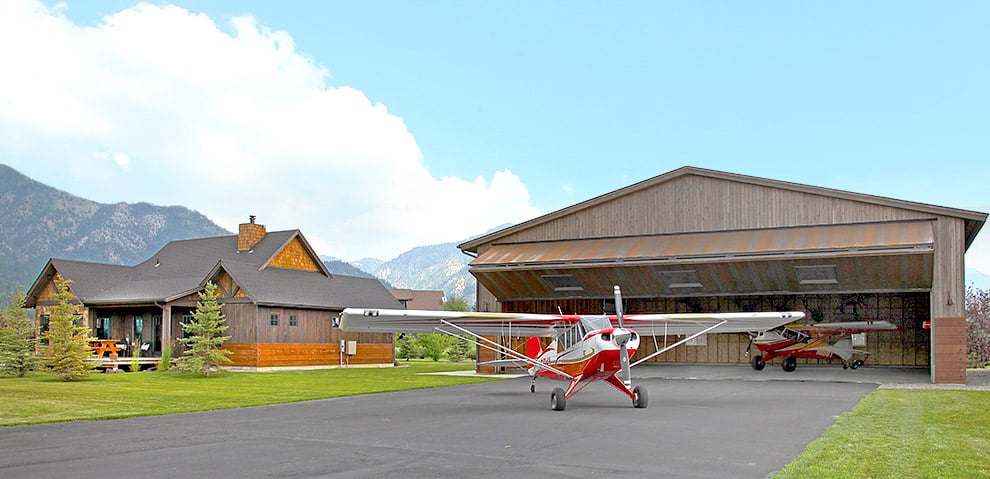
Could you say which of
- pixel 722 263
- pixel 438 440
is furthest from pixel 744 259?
pixel 438 440

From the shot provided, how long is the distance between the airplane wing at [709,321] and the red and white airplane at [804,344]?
11109 millimetres

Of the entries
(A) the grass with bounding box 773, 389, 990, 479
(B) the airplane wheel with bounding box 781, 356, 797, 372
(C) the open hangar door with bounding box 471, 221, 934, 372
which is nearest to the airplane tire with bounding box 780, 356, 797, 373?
(B) the airplane wheel with bounding box 781, 356, 797, 372

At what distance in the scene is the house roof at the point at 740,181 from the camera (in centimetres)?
2428

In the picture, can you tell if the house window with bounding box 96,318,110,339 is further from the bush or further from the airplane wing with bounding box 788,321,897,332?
the bush

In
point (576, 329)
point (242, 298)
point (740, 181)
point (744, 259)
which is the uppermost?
point (740, 181)

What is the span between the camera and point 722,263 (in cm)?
2612

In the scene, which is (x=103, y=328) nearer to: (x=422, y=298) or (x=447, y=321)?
(x=447, y=321)

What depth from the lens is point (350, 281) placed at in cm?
4372

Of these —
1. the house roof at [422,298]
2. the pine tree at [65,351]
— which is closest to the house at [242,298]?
the pine tree at [65,351]

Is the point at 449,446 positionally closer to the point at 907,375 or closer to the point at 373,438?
the point at 373,438

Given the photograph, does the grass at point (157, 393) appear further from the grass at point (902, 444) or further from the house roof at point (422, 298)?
the house roof at point (422, 298)

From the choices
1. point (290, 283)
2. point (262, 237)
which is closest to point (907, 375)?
point (290, 283)

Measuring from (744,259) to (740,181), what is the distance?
3416 mm

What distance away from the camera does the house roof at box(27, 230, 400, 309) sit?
3494cm
